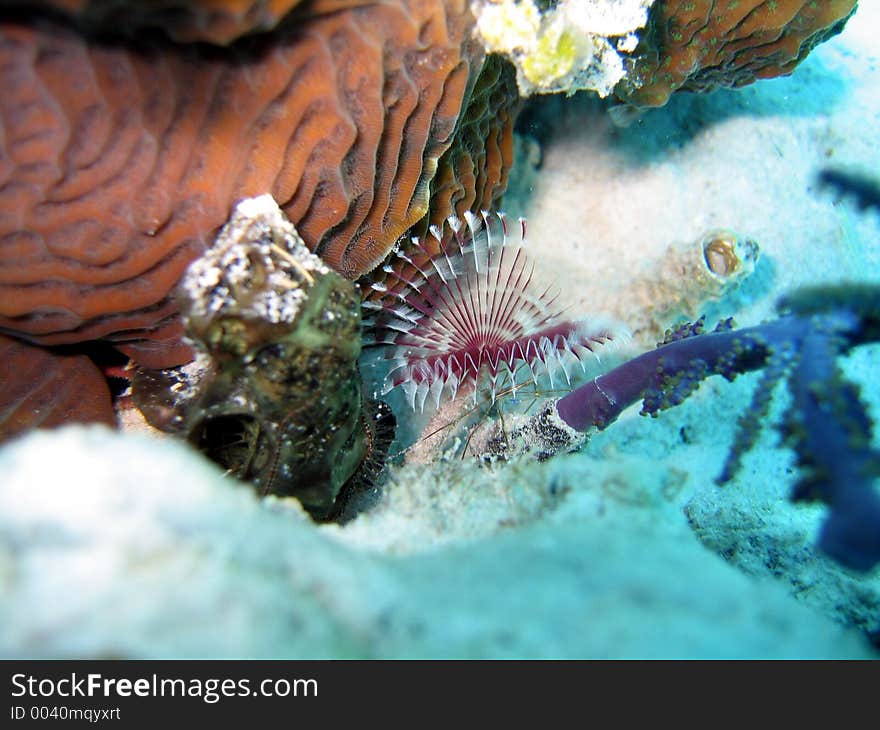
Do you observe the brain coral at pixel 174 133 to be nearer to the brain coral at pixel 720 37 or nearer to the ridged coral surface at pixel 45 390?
the ridged coral surface at pixel 45 390

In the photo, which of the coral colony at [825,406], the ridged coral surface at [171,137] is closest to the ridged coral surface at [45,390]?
the ridged coral surface at [171,137]

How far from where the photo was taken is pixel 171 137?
2.39 m

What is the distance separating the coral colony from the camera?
176 cm

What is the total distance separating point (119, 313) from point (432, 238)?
177 centimetres

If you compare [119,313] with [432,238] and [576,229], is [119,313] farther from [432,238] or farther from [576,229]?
[576,229]

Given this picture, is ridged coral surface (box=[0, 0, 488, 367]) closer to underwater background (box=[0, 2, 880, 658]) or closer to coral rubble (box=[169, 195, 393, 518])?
coral rubble (box=[169, 195, 393, 518])

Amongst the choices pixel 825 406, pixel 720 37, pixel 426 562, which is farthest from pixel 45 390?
pixel 720 37

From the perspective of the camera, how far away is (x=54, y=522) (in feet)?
4.74

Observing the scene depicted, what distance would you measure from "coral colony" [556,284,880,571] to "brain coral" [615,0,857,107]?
6.52 ft

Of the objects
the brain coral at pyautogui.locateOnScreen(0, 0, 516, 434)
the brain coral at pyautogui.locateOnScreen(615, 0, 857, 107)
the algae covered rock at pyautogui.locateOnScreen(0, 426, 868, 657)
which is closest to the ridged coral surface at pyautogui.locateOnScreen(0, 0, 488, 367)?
the brain coral at pyautogui.locateOnScreen(0, 0, 516, 434)

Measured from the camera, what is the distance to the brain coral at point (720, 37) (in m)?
3.39

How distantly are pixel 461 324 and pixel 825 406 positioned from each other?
2.02m
